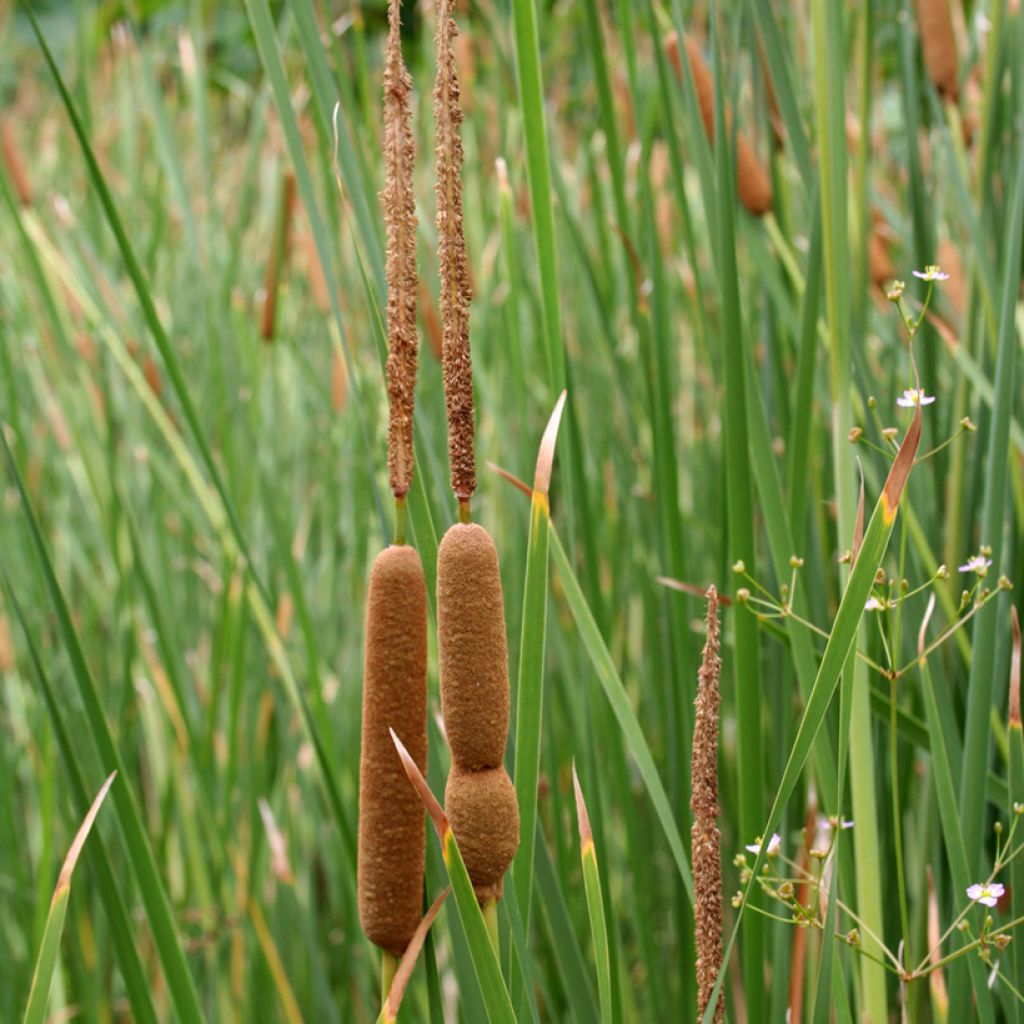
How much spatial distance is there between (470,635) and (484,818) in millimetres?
56

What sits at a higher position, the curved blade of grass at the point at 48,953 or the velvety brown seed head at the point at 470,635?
the velvety brown seed head at the point at 470,635

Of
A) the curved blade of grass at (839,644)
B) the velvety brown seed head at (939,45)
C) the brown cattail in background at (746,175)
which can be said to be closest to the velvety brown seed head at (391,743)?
the curved blade of grass at (839,644)

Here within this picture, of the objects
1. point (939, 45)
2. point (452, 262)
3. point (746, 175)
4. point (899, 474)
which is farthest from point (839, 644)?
point (939, 45)

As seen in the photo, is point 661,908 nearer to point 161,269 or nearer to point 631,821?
point 631,821

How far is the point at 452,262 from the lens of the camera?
37cm

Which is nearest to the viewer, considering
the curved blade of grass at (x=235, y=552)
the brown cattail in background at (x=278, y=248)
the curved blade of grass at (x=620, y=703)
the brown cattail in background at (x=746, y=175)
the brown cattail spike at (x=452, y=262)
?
the brown cattail spike at (x=452, y=262)

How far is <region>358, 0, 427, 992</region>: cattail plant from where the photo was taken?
1.24 ft

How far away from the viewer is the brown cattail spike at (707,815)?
401 millimetres

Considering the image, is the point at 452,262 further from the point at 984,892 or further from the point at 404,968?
the point at 984,892

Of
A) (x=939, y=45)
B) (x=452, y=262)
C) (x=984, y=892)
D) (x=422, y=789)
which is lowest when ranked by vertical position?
(x=984, y=892)

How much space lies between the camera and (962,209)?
84 centimetres

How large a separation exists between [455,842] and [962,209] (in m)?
0.63

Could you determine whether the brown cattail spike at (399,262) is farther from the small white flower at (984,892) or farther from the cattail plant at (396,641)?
the small white flower at (984,892)

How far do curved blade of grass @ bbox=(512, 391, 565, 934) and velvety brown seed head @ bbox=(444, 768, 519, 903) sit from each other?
0.06m
